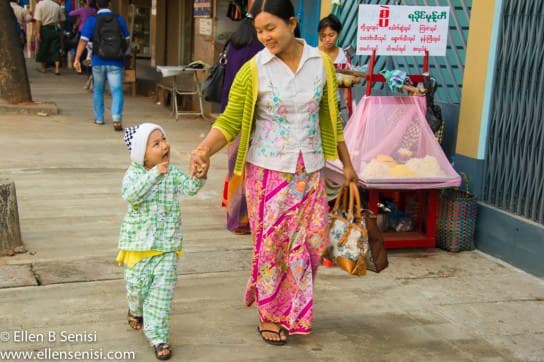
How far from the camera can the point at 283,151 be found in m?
4.08

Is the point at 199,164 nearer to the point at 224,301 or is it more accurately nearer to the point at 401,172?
the point at 224,301

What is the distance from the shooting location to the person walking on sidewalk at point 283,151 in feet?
13.3

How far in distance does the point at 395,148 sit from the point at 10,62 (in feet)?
25.8

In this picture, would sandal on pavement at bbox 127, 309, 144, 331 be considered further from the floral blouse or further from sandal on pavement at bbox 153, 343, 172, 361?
the floral blouse

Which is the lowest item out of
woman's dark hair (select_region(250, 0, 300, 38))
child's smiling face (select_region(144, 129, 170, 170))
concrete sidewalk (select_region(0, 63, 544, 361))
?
concrete sidewalk (select_region(0, 63, 544, 361))

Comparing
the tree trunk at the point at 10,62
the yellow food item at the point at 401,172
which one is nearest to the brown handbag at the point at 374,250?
the yellow food item at the point at 401,172

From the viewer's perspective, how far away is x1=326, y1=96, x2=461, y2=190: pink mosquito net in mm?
5871

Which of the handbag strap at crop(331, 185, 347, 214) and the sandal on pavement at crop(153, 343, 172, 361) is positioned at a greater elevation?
the handbag strap at crop(331, 185, 347, 214)

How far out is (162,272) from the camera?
4031mm

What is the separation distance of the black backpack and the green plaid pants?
23.6 ft

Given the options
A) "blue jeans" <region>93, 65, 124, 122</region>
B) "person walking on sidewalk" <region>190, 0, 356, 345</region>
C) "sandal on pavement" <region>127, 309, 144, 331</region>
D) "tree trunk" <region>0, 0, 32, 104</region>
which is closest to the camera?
"person walking on sidewalk" <region>190, 0, 356, 345</region>

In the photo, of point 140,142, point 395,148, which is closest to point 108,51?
point 395,148

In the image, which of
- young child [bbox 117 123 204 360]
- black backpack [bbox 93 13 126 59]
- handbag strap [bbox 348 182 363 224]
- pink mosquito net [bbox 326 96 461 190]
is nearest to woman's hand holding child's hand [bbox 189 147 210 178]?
young child [bbox 117 123 204 360]

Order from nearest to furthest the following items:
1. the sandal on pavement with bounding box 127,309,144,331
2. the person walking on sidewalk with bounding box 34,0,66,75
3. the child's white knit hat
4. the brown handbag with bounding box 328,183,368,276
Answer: the child's white knit hat < the brown handbag with bounding box 328,183,368,276 < the sandal on pavement with bounding box 127,309,144,331 < the person walking on sidewalk with bounding box 34,0,66,75
